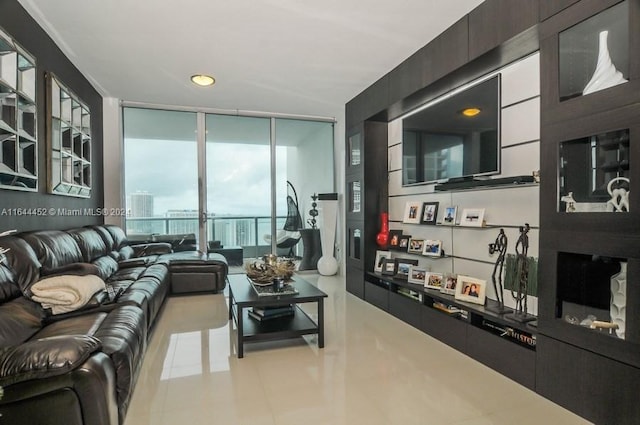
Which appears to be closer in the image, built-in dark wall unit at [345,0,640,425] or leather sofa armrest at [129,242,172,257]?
built-in dark wall unit at [345,0,640,425]

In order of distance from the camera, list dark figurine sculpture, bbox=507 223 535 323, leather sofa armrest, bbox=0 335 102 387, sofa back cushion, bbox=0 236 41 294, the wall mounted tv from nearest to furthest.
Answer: leather sofa armrest, bbox=0 335 102 387
sofa back cushion, bbox=0 236 41 294
dark figurine sculpture, bbox=507 223 535 323
the wall mounted tv

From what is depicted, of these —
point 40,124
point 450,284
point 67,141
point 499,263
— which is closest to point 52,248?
point 40,124

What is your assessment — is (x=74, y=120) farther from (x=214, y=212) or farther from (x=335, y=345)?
(x=335, y=345)

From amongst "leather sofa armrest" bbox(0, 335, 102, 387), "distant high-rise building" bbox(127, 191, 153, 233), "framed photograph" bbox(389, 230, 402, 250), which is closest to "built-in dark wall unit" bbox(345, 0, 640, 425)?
"framed photograph" bbox(389, 230, 402, 250)

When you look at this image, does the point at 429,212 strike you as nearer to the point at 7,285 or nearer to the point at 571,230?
the point at 571,230

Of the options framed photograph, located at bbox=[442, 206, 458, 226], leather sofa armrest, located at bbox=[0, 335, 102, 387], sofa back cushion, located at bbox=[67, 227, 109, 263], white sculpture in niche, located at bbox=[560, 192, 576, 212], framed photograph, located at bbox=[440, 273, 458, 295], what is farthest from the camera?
sofa back cushion, located at bbox=[67, 227, 109, 263]

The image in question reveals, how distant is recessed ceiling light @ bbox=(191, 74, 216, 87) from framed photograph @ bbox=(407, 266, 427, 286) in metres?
3.16

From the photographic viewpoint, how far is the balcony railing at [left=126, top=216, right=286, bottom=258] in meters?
5.50

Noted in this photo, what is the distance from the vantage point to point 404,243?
3.95m

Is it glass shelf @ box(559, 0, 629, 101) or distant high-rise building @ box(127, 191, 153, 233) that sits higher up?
glass shelf @ box(559, 0, 629, 101)

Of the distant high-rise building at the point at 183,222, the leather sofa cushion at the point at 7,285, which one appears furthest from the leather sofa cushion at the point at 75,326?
the distant high-rise building at the point at 183,222

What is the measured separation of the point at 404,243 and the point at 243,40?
263 cm

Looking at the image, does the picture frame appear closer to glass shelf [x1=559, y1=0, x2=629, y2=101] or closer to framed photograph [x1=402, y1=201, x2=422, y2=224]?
framed photograph [x1=402, y1=201, x2=422, y2=224]

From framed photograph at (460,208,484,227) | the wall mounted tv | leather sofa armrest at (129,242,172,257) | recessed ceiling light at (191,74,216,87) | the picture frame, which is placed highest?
recessed ceiling light at (191,74,216,87)
